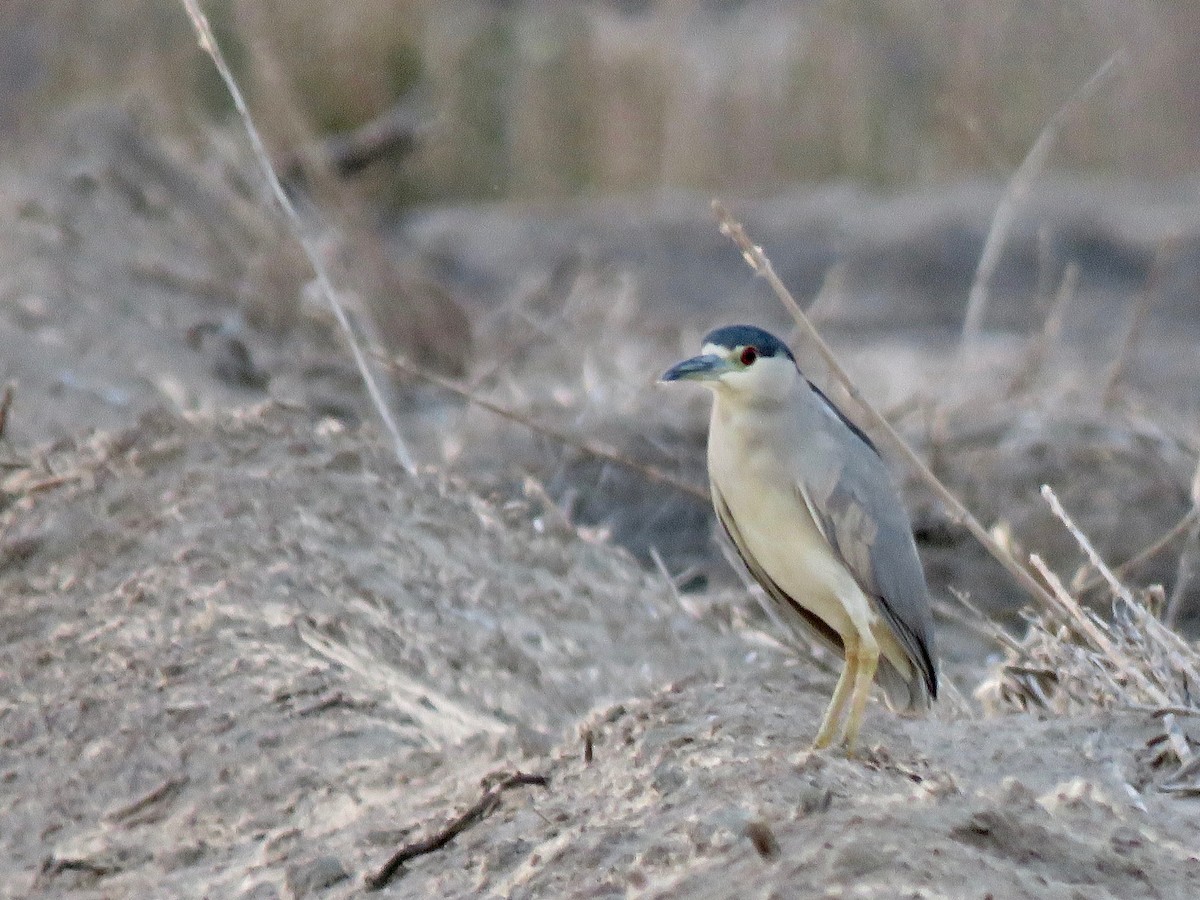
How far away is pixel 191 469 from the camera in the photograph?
571 centimetres

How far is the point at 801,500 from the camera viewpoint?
13.0ft

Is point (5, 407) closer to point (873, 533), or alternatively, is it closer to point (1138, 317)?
point (873, 533)

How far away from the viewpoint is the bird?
13.0 ft

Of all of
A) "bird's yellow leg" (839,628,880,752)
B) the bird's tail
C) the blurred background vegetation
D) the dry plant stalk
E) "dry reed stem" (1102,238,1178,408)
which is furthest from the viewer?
the blurred background vegetation

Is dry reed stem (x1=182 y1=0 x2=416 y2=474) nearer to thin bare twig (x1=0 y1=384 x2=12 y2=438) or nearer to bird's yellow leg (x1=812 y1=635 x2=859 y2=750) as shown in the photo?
thin bare twig (x1=0 y1=384 x2=12 y2=438)

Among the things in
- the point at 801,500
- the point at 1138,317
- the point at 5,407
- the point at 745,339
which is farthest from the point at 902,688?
the point at 1138,317

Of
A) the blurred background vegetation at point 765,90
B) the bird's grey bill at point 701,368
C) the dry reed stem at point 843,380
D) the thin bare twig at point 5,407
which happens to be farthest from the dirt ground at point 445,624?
the blurred background vegetation at point 765,90

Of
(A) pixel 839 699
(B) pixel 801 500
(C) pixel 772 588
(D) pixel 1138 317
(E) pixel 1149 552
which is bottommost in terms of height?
(D) pixel 1138 317

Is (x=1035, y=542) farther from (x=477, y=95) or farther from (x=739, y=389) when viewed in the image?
(x=477, y=95)

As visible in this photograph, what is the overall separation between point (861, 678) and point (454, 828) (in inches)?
34.2

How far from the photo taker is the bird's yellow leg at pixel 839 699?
3859 millimetres

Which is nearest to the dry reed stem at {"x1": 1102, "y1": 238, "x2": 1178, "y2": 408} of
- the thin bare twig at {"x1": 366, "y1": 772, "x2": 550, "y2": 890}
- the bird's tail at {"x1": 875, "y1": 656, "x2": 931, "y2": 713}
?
the bird's tail at {"x1": 875, "y1": 656, "x2": 931, "y2": 713}

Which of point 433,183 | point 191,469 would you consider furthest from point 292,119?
point 433,183

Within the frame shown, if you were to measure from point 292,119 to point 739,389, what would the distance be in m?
4.96
